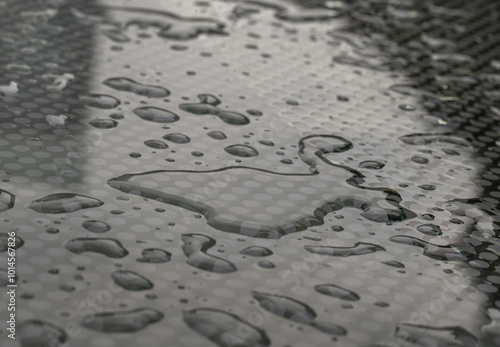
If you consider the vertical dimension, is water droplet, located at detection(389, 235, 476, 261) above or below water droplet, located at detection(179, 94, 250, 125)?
below

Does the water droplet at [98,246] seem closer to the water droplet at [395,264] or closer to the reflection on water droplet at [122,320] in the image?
the reflection on water droplet at [122,320]

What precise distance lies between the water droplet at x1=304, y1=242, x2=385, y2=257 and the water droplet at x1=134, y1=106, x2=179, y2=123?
39 centimetres

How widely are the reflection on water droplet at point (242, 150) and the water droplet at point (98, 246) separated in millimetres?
311

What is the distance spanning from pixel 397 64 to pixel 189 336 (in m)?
0.99

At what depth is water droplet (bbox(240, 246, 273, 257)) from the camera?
88 centimetres

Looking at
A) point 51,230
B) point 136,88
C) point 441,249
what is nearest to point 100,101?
point 136,88

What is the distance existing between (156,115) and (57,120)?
0.16 meters

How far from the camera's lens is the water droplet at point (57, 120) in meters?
1.12

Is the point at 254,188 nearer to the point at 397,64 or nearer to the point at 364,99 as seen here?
the point at 364,99

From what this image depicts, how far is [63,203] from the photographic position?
92 centimetres

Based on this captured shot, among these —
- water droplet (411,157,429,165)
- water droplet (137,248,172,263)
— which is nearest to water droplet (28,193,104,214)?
water droplet (137,248,172,263)

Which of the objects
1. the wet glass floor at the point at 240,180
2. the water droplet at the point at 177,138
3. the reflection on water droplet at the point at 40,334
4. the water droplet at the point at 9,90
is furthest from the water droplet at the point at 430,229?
the water droplet at the point at 9,90

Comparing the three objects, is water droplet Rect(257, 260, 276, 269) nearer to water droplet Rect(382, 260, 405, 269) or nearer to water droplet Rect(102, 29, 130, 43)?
water droplet Rect(382, 260, 405, 269)

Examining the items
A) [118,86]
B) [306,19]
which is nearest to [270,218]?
[118,86]
